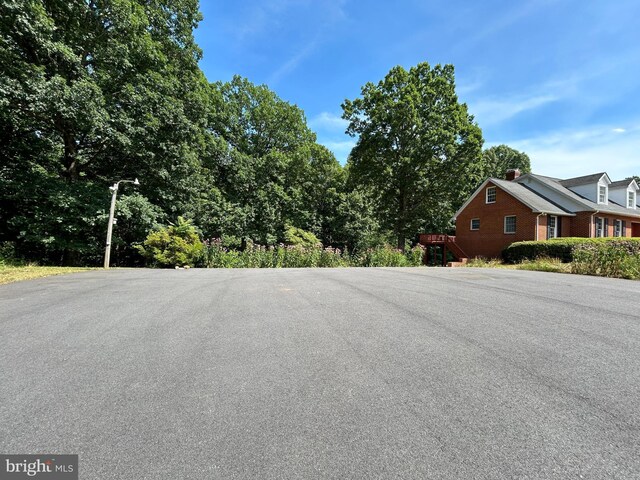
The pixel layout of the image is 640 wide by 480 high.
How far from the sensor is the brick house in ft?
61.7

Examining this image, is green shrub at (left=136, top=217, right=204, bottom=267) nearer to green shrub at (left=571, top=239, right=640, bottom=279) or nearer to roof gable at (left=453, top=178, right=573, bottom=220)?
green shrub at (left=571, top=239, right=640, bottom=279)

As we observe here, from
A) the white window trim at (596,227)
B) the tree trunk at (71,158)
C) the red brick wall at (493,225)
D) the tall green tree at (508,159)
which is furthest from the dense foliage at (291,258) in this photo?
the tall green tree at (508,159)

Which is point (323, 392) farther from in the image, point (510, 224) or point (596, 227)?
point (596, 227)

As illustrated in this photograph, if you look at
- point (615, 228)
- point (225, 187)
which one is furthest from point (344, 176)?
point (615, 228)

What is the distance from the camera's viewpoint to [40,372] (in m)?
2.63

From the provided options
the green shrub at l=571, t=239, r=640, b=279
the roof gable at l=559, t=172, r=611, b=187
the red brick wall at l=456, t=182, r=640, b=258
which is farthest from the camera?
the roof gable at l=559, t=172, r=611, b=187

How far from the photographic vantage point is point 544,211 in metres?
18.1

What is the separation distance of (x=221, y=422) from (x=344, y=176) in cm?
2835

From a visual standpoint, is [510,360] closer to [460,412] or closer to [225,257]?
[460,412]

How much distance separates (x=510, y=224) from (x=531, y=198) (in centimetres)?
200

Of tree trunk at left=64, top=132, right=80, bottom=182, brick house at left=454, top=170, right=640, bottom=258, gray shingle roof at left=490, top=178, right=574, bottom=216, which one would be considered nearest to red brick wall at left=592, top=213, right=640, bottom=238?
brick house at left=454, top=170, right=640, bottom=258

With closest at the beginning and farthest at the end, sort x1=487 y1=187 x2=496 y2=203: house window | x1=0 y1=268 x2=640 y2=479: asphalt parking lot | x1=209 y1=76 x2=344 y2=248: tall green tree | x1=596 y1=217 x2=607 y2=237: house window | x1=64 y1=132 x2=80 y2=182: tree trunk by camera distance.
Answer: x1=0 y1=268 x2=640 y2=479: asphalt parking lot < x1=64 y1=132 x2=80 y2=182: tree trunk < x1=596 y1=217 x2=607 y2=237: house window < x1=487 y1=187 x2=496 y2=203: house window < x1=209 y1=76 x2=344 y2=248: tall green tree

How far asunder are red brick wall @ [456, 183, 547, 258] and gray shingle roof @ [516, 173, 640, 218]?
2.96 metres

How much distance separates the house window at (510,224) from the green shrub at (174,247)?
18.8 meters
